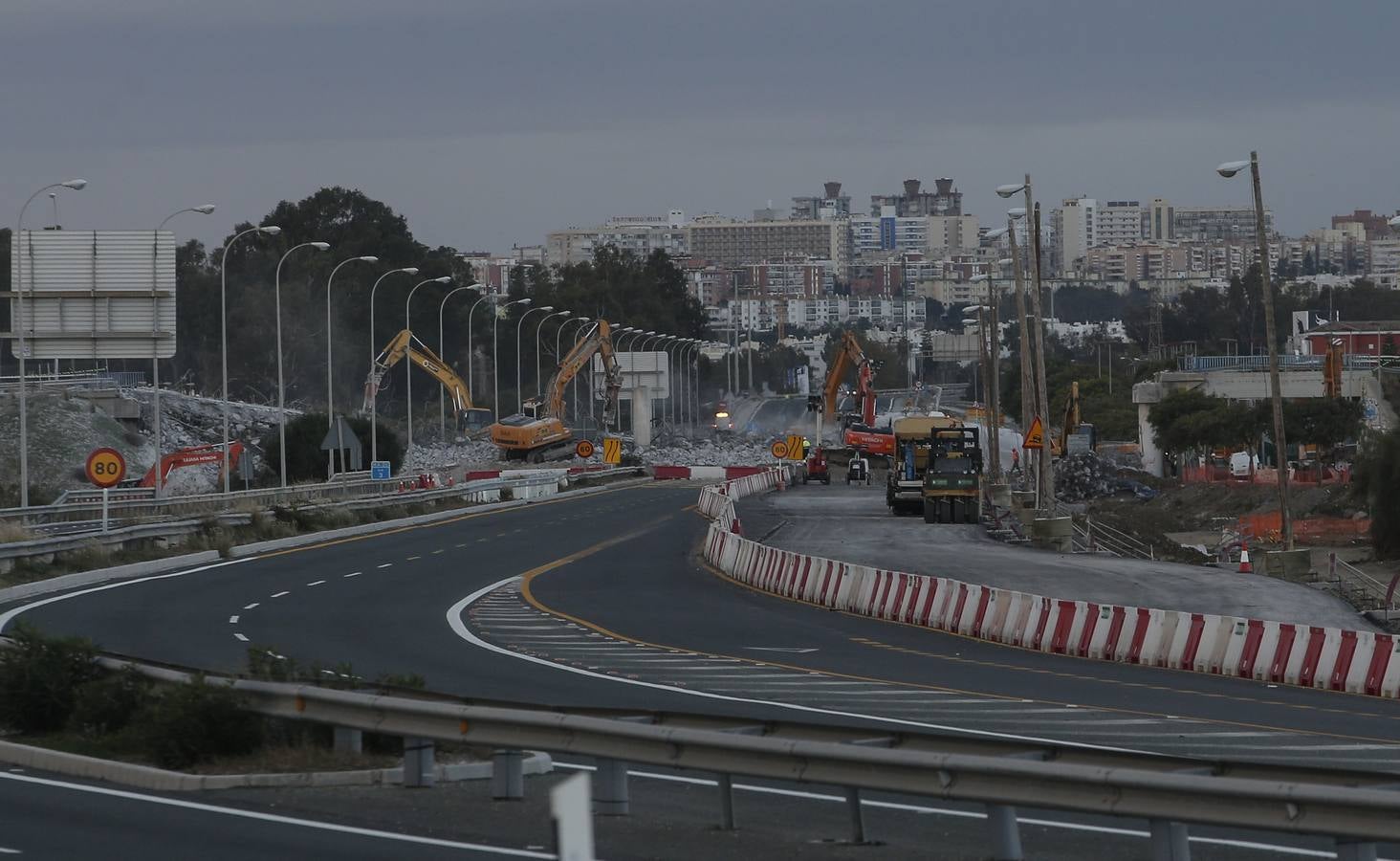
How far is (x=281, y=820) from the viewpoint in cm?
1240

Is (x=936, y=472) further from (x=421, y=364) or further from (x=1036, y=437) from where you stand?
(x=421, y=364)

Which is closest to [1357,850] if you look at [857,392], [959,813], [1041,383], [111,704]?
[959,813]

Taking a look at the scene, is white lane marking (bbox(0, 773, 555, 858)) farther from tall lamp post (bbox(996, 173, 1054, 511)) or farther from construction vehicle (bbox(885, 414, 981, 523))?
construction vehicle (bbox(885, 414, 981, 523))

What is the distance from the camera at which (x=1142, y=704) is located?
64.5ft

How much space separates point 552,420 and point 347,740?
96.1m

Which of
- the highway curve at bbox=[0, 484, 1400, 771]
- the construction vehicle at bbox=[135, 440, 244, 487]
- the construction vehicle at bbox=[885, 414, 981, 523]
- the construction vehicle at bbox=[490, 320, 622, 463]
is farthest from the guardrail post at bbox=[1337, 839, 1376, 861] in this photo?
the construction vehicle at bbox=[490, 320, 622, 463]

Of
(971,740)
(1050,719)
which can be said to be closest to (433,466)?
(1050,719)

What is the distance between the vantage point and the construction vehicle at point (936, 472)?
198 ft

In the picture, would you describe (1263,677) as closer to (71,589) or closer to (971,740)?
(971,740)

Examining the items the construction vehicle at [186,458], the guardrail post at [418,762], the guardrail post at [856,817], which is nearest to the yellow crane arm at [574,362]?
the construction vehicle at [186,458]

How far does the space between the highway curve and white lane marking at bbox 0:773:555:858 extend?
389cm

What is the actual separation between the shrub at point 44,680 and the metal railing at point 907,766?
3450mm

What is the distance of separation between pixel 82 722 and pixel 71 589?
20.2 meters

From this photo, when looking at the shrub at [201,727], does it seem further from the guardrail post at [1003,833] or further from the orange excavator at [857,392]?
the orange excavator at [857,392]
